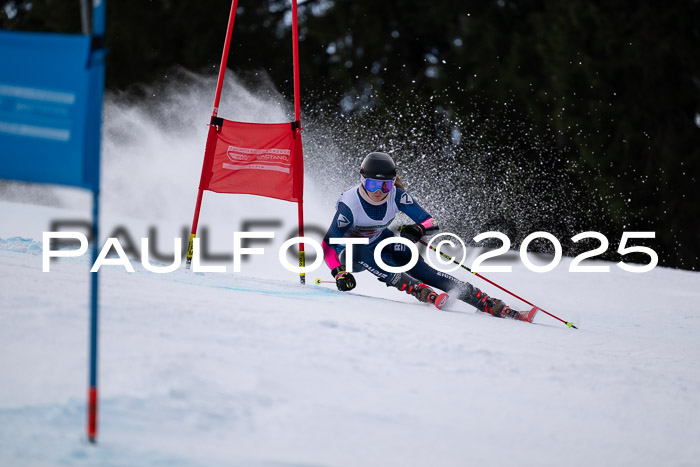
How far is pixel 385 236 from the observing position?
244 inches

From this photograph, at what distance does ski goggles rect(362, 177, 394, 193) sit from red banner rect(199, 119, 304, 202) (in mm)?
616

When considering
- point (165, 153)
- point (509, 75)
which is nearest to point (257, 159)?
point (165, 153)

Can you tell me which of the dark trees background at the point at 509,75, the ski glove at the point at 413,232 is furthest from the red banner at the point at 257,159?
the dark trees background at the point at 509,75

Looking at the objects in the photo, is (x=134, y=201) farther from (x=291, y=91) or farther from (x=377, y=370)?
(x=377, y=370)

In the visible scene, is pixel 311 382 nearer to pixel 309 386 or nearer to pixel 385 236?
pixel 309 386

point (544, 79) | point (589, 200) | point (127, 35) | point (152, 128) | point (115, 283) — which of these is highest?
point (127, 35)

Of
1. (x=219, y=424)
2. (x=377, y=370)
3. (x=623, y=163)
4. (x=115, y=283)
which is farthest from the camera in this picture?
(x=623, y=163)

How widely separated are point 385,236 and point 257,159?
3.67ft

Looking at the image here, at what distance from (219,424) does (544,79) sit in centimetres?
1287

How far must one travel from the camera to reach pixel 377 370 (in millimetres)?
3398

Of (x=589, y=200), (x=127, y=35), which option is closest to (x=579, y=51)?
(x=589, y=200)

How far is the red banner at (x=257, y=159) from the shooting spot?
6297 mm

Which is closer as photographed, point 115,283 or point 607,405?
point 607,405

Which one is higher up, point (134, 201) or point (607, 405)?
point (134, 201)
